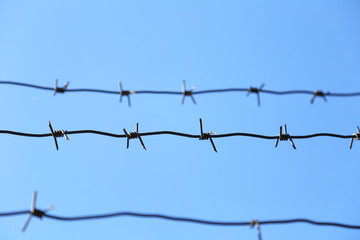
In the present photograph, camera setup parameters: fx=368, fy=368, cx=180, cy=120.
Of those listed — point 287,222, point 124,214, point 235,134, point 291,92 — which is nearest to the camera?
point 124,214

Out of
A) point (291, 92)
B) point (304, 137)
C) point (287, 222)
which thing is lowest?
point (287, 222)

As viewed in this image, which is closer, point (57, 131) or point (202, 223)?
point (202, 223)

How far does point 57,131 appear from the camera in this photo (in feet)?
7.16

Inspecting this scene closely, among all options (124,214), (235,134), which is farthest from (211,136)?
(124,214)

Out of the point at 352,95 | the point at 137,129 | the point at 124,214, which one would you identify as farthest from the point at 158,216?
the point at 352,95

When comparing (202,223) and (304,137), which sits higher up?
(304,137)

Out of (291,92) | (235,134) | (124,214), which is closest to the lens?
(124,214)

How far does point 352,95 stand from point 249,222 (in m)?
1.54

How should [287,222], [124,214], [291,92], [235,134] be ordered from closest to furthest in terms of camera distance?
1. [124,214]
2. [287,222]
3. [235,134]
4. [291,92]

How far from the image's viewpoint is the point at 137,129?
88.4 inches

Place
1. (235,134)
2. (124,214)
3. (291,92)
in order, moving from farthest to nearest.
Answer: (291,92)
(235,134)
(124,214)

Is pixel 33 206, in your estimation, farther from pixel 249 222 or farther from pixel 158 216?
pixel 249 222

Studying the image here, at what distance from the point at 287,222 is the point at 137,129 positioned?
1.02 metres

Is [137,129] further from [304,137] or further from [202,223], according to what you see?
[304,137]
